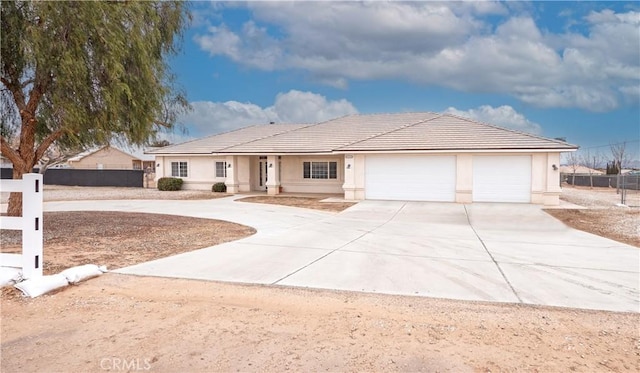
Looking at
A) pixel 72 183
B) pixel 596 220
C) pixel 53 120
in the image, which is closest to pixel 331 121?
pixel 596 220

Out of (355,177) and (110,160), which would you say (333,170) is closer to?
(355,177)

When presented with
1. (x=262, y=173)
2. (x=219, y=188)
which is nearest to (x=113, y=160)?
(x=262, y=173)

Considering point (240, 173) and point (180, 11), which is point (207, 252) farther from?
point (240, 173)

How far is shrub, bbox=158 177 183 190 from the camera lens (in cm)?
3006

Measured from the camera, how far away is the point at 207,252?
886 centimetres

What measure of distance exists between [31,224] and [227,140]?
26297 mm

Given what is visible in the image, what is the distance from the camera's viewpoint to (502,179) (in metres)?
20.8

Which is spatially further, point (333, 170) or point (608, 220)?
point (333, 170)

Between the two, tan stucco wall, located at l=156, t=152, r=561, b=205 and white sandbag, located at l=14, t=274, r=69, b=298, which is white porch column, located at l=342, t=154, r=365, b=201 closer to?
tan stucco wall, located at l=156, t=152, r=561, b=205

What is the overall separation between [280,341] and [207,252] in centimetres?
498

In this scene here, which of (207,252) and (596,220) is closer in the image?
(207,252)

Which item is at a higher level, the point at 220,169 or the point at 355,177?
the point at 220,169

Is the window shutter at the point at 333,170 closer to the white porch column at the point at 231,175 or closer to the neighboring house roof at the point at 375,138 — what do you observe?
the neighboring house roof at the point at 375,138

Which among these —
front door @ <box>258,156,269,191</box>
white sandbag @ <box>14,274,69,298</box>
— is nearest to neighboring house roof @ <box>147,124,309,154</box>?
front door @ <box>258,156,269,191</box>
